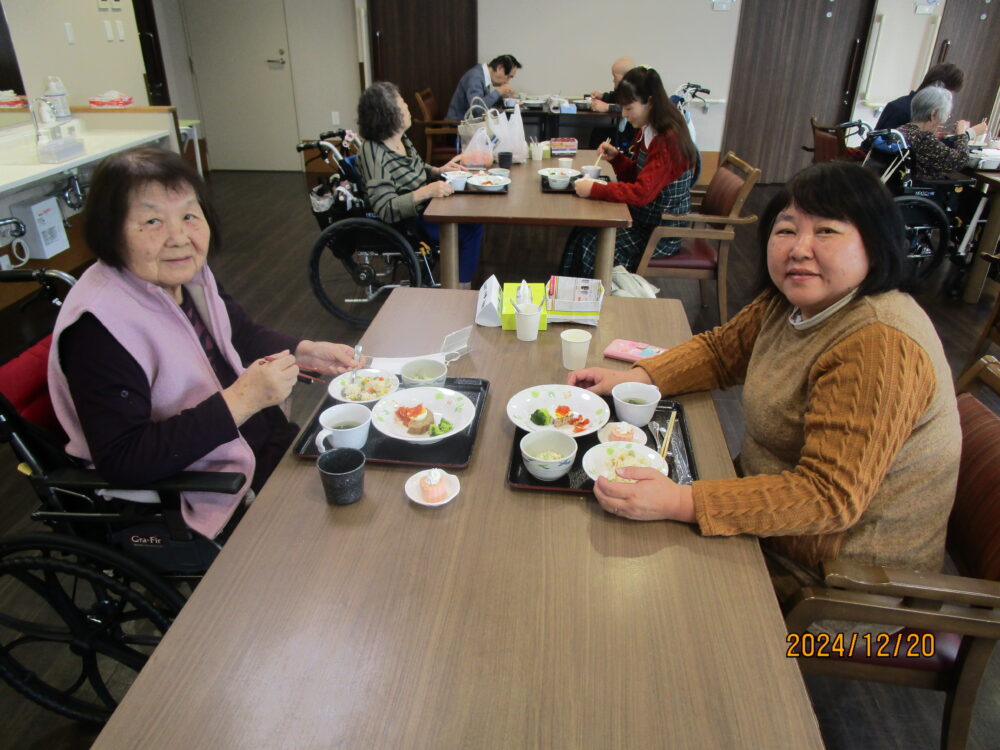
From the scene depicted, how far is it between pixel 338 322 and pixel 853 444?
2922mm

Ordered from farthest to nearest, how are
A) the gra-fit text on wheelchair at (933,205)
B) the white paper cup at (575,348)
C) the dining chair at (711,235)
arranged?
the gra-fit text on wheelchair at (933,205)
the dining chair at (711,235)
the white paper cup at (575,348)

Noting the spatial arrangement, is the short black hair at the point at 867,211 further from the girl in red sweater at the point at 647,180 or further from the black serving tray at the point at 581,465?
the girl in red sweater at the point at 647,180

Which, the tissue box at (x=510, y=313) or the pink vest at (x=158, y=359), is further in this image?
the tissue box at (x=510, y=313)

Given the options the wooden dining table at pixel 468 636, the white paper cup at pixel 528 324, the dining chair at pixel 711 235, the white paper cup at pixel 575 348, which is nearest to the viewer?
the wooden dining table at pixel 468 636

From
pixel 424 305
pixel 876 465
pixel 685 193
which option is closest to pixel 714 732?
pixel 876 465

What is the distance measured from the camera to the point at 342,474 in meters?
1.07

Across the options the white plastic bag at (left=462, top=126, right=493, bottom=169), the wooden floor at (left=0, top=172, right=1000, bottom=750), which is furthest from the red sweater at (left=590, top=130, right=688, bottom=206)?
the white plastic bag at (left=462, top=126, right=493, bottom=169)

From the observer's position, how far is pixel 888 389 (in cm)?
99

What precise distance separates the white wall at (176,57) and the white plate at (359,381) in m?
5.52

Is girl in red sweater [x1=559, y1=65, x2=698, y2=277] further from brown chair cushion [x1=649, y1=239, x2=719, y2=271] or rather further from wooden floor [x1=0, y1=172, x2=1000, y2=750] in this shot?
wooden floor [x1=0, y1=172, x2=1000, y2=750]

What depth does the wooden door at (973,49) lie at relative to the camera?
19.2 feet

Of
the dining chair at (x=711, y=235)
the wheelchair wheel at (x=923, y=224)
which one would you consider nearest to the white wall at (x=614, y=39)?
the wheelchair wheel at (x=923, y=224)

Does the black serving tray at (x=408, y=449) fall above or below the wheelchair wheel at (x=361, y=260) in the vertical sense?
above

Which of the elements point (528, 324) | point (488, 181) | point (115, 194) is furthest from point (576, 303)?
point (488, 181)
